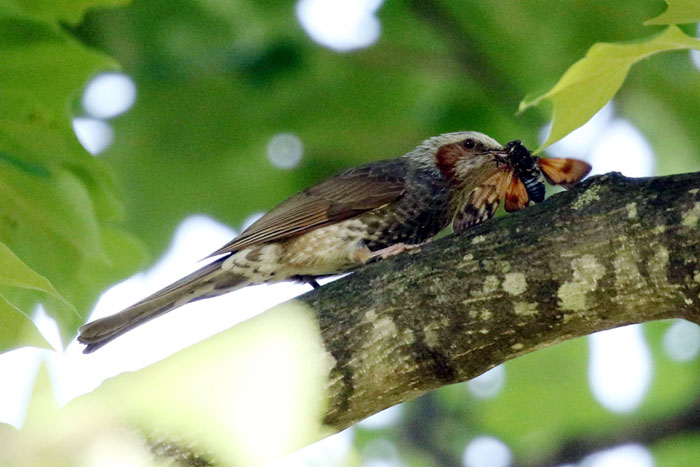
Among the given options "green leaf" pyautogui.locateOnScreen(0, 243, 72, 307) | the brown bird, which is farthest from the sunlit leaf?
the brown bird

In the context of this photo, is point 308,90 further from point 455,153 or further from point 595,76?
point 595,76

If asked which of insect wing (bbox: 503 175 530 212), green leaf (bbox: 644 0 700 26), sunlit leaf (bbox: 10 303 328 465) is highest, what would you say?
insect wing (bbox: 503 175 530 212)

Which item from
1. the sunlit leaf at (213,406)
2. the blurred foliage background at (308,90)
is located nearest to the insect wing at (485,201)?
the blurred foliage background at (308,90)

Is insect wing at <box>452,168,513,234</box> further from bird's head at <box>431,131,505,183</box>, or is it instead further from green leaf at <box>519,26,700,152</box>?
green leaf at <box>519,26,700,152</box>

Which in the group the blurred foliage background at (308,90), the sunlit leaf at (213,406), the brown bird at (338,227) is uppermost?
the blurred foliage background at (308,90)

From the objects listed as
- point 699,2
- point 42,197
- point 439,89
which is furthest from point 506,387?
point 699,2

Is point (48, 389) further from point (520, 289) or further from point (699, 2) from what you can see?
point (699, 2)

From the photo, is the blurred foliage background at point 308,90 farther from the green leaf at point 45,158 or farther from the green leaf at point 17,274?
the green leaf at point 17,274
